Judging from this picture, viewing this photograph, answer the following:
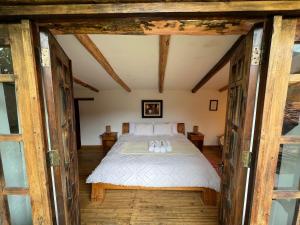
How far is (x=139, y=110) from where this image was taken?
193 inches

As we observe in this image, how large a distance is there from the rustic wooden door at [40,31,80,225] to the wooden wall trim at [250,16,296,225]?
1.26m

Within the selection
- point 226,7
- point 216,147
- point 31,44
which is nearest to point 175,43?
point 226,7

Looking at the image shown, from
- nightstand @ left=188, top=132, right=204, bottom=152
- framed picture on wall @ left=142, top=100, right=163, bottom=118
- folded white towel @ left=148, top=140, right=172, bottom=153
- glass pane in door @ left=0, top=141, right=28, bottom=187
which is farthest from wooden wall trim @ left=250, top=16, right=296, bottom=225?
framed picture on wall @ left=142, top=100, right=163, bottom=118

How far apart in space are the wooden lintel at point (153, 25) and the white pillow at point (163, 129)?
3.59 m

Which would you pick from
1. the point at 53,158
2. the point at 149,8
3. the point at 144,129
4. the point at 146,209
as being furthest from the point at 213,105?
the point at 53,158

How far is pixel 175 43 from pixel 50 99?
1.39 metres

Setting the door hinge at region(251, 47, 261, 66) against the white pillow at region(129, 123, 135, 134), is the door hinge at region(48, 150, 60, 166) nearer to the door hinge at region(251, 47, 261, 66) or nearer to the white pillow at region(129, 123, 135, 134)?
the door hinge at region(251, 47, 261, 66)

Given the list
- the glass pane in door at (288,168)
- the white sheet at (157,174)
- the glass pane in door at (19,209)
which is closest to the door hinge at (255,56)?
the glass pane in door at (288,168)

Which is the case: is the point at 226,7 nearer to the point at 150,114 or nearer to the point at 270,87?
the point at 270,87

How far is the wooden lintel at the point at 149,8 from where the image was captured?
2.54 ft

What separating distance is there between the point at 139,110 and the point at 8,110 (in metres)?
3.92

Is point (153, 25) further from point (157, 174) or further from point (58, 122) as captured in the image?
point (157, 174)

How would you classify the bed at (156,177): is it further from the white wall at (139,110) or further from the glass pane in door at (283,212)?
the white wall at (139,110)

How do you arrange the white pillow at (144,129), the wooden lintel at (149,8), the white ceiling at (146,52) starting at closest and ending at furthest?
the wooden lintel at (149,8), the white ceiling at (146,52), the white pillow at (144,129)
